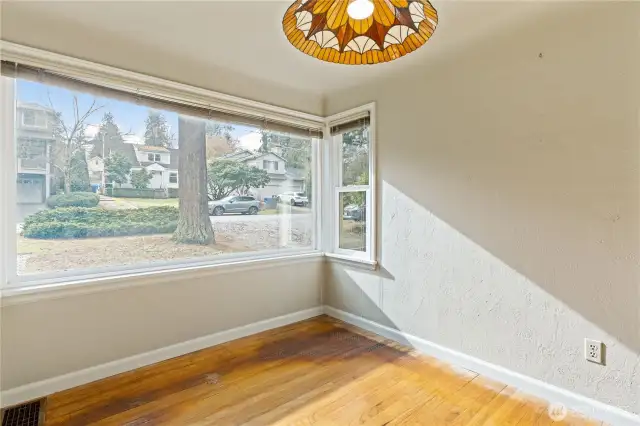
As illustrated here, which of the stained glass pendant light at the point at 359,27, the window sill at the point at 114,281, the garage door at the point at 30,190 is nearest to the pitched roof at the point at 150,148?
the garage door at the point at 30,190

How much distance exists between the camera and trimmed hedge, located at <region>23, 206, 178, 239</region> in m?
2.13

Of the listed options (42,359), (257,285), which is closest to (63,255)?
(42,359)

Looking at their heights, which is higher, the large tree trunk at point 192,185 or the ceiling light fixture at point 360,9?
the ceiling light fixture at point 360,9

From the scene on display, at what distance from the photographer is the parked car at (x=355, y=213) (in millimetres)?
3186

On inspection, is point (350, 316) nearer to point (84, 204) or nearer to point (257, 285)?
point (257, 285)

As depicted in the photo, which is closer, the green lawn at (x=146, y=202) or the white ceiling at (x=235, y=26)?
the white ceiling at (x=235, y=26)

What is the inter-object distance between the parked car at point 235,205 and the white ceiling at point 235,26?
1.10 meters

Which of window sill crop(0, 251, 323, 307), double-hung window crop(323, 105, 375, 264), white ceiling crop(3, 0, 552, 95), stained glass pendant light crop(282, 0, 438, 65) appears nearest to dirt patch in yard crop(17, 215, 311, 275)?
window sill crop(0, 251, 323, 307)

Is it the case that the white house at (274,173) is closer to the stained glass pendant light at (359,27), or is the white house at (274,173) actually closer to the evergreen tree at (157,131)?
the evergreen tree at (157,131)

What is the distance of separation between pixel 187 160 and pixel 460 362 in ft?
8.47

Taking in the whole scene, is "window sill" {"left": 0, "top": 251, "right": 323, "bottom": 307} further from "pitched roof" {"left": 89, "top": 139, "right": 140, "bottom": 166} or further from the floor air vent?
"pitched roof" {"left": 89, "top": 139, "right": 140, "bottom": 166}

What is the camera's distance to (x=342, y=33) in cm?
139

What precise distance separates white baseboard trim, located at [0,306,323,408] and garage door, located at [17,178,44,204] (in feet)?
3.64

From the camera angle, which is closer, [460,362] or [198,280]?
[460,362]
